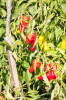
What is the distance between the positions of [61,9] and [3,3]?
657mm

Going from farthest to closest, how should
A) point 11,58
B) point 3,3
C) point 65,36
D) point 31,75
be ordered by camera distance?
1. point 3,3
2. point 31,75
3. point 65,36
4. point 11,58

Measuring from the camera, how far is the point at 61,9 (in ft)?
4.00

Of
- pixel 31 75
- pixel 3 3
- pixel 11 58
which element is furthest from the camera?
pixel 3 3

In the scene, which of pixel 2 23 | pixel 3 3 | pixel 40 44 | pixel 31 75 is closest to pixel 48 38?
pixel 40 44

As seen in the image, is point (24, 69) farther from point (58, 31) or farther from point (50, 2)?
point (50, 2)

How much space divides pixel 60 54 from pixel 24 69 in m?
0.47

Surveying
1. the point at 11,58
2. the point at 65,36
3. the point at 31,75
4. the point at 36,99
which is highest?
the point at 65,36

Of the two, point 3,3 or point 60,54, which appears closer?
point 60,54

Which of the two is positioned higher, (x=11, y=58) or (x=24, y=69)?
(x=11, y=58)

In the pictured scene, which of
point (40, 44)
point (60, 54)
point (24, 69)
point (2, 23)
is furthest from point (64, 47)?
point (2, 23)

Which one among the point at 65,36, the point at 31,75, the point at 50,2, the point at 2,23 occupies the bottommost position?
the point at 31,75

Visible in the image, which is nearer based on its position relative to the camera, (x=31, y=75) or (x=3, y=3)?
(x=31, y=75)

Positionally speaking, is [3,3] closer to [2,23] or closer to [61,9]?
[2,23]

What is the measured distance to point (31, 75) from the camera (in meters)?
1.33
